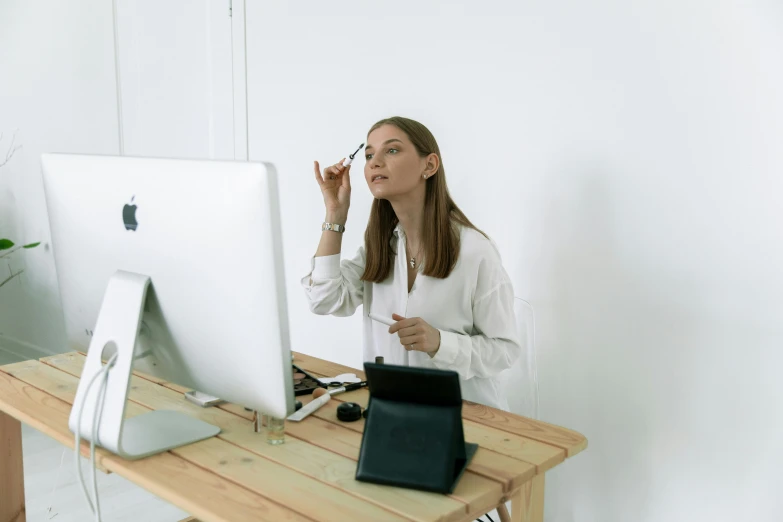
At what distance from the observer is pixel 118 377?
1.17 meters

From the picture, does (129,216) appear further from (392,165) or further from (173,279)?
(392,165)

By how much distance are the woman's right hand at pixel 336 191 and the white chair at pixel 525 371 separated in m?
0.56

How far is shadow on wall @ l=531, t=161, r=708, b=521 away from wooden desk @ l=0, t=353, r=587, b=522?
68cm

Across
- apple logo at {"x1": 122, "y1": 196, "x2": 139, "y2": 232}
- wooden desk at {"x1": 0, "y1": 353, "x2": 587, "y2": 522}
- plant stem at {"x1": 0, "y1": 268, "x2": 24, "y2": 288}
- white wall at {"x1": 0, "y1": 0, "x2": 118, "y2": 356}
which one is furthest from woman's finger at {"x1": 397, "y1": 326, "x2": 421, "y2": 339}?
plant stem at {"x1": 0, "y1": 268, "x2": 24, "y2": 288}

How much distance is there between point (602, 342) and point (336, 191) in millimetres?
847

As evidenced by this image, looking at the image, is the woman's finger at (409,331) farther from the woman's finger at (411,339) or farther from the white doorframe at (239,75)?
the white doorframe at (239,75)

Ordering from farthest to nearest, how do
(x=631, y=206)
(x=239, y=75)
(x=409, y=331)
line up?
(x=239, y=75) → (x=631, y=206) → (x=409, y=331)

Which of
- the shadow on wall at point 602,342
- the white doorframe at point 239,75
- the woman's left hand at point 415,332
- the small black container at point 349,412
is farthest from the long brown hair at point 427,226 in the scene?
the white doorframe at point 239,75

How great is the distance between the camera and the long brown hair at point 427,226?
5.87 feet

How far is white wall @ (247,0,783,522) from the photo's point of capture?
1708mm

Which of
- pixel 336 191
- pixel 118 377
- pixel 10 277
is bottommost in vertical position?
pixel 10 277

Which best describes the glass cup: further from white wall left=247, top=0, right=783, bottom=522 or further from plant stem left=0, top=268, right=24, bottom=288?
plant stem left=0, top=268, right=24, bottom=288

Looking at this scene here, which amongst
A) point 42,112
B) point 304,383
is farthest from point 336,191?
point 42,112

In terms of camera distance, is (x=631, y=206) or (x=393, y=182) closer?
(x=393, y=182)
